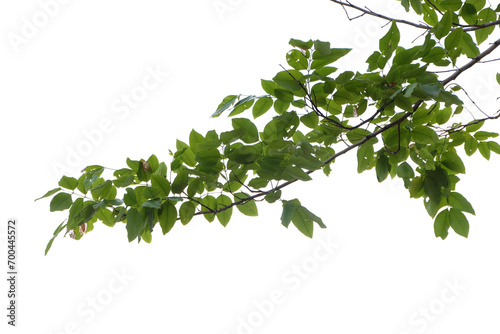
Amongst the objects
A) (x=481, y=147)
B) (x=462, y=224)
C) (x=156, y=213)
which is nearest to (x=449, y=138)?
(x=481, y=147)

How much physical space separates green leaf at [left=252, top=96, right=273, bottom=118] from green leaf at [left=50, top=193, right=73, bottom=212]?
1.52ft

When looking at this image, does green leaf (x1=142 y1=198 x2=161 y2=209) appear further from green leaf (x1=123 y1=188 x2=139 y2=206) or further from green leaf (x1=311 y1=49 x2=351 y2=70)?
green leaf (x1=311 y1=49 x2=351 y2=70)

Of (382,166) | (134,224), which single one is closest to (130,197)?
(134,224)

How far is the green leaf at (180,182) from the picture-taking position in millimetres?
1021

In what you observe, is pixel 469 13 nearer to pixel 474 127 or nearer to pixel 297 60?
pixel 474 127

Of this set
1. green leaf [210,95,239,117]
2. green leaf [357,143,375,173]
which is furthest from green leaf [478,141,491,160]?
green leaf [210,95,239,117]

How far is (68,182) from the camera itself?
3.68 feet

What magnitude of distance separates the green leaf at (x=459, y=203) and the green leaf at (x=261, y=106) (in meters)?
0.50

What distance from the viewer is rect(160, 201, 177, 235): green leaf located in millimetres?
1028

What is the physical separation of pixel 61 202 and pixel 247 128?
1.49 feet

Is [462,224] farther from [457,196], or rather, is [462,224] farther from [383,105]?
[383,105]

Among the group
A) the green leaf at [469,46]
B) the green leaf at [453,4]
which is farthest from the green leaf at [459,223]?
the green leaf at [453,4]

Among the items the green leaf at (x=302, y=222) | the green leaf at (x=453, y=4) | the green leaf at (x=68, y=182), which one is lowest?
the green leaf at (x=302, y=222)

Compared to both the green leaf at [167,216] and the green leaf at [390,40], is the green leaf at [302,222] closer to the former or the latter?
the green leaf at [167,216]
